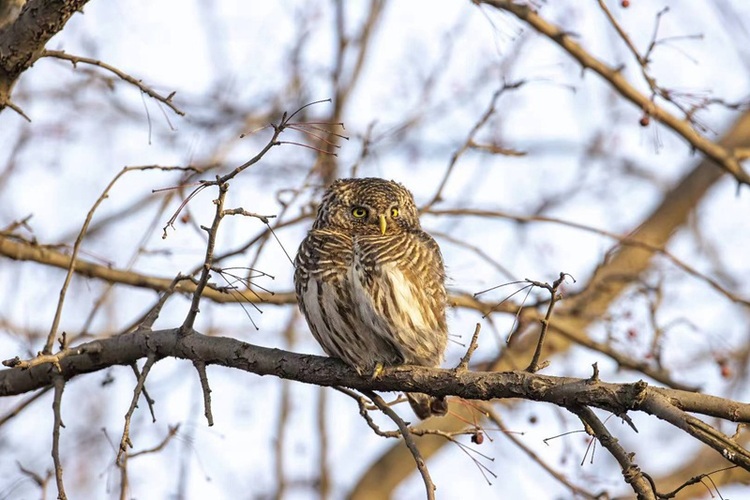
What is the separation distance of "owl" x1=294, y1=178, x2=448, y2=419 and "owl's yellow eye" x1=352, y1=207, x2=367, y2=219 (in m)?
0.11

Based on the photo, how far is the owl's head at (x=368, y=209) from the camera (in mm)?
4863

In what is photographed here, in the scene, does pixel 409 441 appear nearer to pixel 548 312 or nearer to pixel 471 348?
pixel 471 348

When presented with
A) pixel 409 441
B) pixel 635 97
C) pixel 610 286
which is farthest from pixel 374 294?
pixel 610 286

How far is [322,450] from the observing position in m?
8.65

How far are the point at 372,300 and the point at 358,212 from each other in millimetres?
865

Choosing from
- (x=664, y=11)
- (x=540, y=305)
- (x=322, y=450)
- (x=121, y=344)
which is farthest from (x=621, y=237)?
(x=322, y=450)

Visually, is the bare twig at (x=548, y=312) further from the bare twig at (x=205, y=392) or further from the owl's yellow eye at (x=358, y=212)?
the owl's yellow eye at (x=358, y=212)

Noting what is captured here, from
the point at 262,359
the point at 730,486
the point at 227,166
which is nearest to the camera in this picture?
the point at 262,359

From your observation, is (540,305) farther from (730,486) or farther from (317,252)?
(730,486)

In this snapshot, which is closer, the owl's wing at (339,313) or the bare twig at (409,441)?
the bare twig at (409,441)

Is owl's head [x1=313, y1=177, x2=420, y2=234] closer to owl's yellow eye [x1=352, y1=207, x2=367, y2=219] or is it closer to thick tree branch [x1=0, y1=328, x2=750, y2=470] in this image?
owl's yellow eye [x1=352, y1=207, x2=367, y2=219]

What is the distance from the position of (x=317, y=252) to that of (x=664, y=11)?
2170mm

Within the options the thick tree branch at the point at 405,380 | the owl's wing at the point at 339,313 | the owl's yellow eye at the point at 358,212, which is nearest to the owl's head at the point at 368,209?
the owl's yellow eye at the point at 358,212

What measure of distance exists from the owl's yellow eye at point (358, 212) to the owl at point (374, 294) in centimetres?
11
